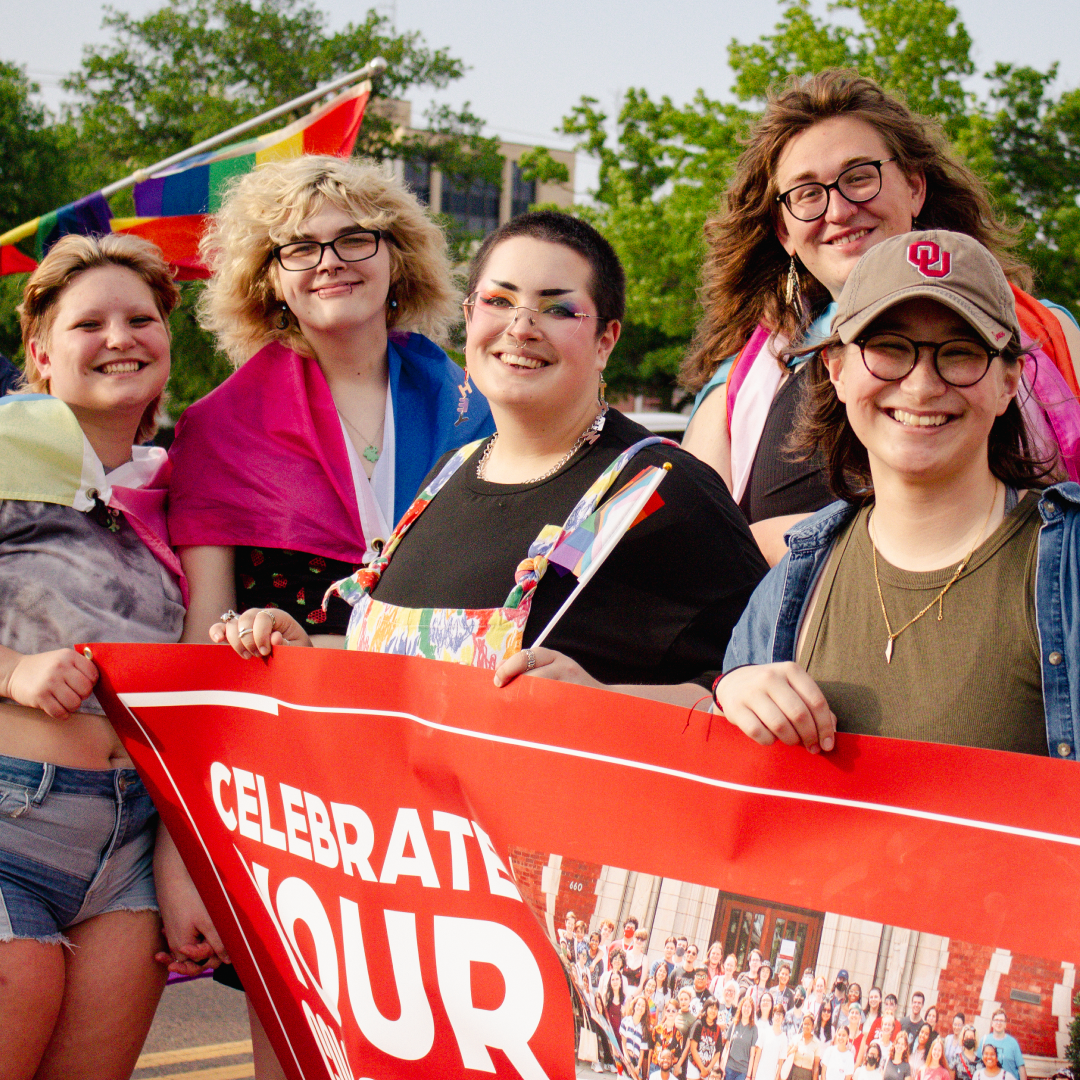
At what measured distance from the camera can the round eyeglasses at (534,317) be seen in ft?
7.92

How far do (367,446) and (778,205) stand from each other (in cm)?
132

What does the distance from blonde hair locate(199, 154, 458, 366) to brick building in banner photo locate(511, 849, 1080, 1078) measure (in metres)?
2.03

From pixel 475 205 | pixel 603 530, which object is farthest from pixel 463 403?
pixel 475 205

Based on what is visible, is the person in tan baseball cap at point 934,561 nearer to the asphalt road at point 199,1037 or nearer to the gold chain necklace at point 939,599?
the gold chain necklace at point 939,599

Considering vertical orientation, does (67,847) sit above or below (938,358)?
below

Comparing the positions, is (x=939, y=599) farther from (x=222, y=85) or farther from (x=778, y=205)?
(x=222, y=85)

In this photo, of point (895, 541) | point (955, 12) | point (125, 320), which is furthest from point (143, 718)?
point (955, 12)

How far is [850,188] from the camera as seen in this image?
2871 mm

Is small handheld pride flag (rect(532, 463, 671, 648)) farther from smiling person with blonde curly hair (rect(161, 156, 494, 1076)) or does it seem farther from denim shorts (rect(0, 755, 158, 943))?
denim shorts (rect(0, 755, 158, 943))

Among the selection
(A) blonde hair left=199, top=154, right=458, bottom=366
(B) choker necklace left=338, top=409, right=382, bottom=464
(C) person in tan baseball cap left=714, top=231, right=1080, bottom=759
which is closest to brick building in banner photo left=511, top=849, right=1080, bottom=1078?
(C) person in tan baseball cap left=714, top=231, right=1080, bottom=759

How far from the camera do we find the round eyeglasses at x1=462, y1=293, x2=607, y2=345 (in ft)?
7.92

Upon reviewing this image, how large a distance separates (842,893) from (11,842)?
1699 millimetres

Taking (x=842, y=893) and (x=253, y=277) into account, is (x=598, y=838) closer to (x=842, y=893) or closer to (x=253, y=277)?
(x=842, y=893)

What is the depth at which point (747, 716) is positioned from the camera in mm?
1668
